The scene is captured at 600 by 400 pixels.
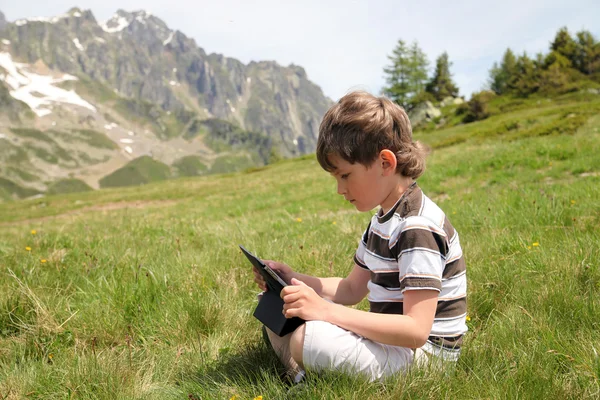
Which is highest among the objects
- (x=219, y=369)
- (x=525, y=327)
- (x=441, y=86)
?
(x=441, y=86)


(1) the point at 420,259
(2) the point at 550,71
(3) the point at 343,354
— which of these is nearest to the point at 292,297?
(3) the point at 343,354

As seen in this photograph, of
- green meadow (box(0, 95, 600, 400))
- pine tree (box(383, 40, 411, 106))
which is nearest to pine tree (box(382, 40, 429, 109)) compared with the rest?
pine tree (box(383, 40, 411, 106))

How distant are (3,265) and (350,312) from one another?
4.00m

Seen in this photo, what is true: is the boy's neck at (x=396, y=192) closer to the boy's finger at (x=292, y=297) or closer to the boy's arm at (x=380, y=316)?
the boy's arm at (x=380, y=316)

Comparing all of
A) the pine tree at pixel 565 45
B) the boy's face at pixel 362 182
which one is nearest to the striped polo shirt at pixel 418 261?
the boy's face at pixel 362 182

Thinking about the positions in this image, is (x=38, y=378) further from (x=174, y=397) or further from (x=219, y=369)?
(x=219, y=369)

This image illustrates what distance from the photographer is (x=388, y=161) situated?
248 centimetres

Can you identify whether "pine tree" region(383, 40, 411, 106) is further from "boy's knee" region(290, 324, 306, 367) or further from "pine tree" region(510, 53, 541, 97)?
"boy's knee" region(290, 324, 306, 367)

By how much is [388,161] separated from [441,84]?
229ft

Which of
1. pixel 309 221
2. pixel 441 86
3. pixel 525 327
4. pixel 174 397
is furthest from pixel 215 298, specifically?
pixel 441 86

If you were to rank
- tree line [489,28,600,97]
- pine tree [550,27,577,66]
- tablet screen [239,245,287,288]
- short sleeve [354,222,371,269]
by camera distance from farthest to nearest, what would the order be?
1. pine tree [550,27,577,66]
2. tree line [489,28,600,97]
3. short sleeve [354,222,371,269]
4. tablet screen [239,245,287,288]

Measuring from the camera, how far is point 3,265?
181 inches

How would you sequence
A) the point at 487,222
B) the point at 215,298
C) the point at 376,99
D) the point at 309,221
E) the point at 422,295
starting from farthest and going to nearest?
the point at 309,221 → the point at 487,222 → the point at 215,298 → the point at 376,99 → the point at 422,295

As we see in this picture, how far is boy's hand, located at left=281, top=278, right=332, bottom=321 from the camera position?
2.32 meters
